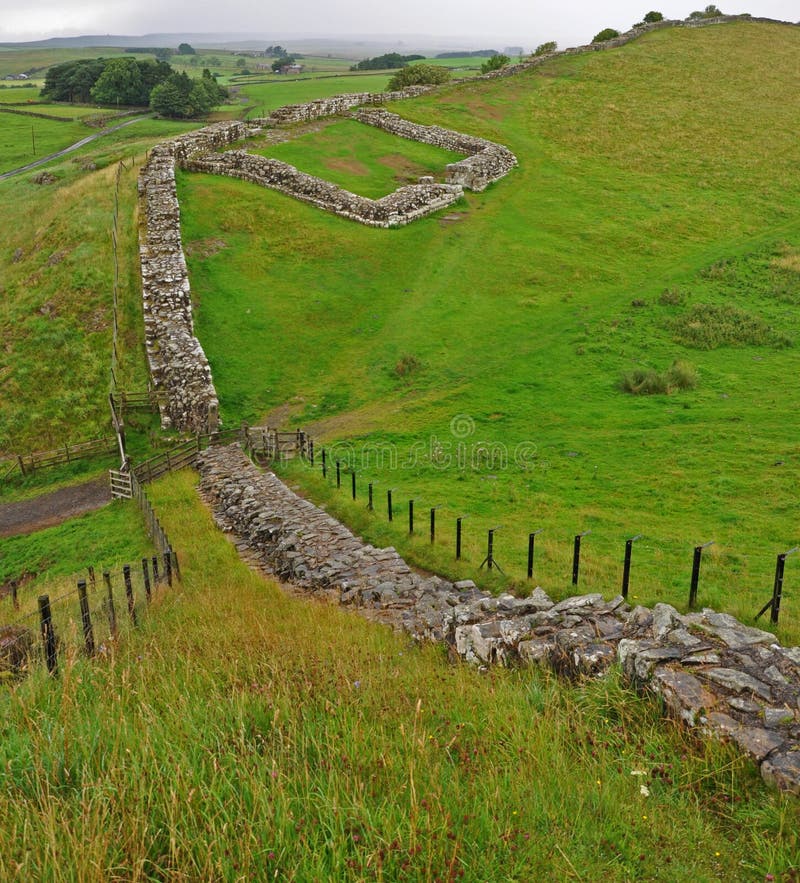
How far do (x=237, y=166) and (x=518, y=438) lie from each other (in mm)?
31060

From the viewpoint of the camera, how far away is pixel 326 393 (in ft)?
91.7

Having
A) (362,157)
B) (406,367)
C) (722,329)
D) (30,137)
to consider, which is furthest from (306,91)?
(722,329)

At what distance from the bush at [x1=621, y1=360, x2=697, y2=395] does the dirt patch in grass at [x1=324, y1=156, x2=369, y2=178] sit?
2759 cm

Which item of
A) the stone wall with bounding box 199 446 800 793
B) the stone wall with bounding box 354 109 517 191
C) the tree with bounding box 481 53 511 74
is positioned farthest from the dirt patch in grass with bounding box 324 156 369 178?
the tree with bounding box 481 53 511 74

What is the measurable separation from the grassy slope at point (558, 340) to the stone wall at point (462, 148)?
56.0 inches

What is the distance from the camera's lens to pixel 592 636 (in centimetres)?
905

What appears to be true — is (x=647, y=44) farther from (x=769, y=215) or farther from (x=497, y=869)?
(x=497, y=869)

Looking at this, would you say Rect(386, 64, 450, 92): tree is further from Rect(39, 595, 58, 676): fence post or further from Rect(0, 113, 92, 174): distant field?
Rect(39, 595, 58, 676): fence post

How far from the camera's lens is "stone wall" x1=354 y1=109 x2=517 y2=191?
47.3m

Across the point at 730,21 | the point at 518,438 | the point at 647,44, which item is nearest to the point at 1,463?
the point at 518,438

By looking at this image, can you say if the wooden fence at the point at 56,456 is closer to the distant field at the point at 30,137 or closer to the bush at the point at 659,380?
the bush at the point at 659,380

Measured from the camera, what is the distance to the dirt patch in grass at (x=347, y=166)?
46.0 m

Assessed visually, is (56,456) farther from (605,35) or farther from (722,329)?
(605,35)

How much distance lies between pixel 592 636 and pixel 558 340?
961 inches
